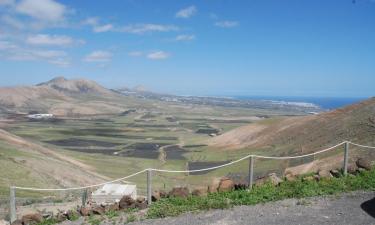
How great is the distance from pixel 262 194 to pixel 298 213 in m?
1.95

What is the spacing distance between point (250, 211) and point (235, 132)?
7700 cm

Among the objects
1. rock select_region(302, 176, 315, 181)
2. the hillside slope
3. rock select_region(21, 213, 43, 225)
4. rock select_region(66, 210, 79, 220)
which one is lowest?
the hillside slope

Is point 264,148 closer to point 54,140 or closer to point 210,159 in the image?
point 210,159

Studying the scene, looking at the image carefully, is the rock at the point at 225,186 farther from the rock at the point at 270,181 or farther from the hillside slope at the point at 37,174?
the hillside slope at the point at 37,174

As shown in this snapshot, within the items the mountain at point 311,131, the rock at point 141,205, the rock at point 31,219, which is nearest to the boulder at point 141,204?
the rock at point 141,205

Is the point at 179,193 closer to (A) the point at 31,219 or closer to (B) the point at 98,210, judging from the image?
(B) the point at 98,210

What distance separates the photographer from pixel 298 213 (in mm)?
13508

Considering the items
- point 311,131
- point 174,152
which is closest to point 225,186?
point 311,131

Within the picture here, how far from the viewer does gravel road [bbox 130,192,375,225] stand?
42.4ft

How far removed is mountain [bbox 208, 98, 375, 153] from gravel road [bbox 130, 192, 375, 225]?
27.3 metres

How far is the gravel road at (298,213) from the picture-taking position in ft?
42.4

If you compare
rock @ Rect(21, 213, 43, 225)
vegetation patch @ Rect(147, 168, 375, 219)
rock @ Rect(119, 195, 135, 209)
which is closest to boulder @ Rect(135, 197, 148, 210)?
rock @ Rect(119, 195, 135, 209)

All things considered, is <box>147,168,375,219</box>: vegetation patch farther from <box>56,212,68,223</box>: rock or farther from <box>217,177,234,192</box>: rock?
<box>56,212,68,223</box>: rock

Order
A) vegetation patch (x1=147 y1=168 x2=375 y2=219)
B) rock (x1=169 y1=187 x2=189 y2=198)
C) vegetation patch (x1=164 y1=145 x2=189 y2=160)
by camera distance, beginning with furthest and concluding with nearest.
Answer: vegetation patch (x1=164 y1=145 x2=189 y2=160) < rock (x1=169 y1=187 x2=189 y2=198) < vegetation patch (x1=147 y1=168 x2=375 y2=219)
